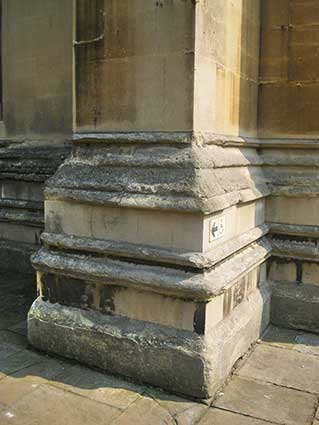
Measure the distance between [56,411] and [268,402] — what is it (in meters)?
1.50

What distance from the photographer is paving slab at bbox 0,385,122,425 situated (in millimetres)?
3121

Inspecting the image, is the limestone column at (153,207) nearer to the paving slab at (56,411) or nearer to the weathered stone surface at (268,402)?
the weathered stone surface at (268,402)

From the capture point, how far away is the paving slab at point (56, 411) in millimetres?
3121

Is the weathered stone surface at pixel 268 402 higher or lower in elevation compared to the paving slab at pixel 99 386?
lower

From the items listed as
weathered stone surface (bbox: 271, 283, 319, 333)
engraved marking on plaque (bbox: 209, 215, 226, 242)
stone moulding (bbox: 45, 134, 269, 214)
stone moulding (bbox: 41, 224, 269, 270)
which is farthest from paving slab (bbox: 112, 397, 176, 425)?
weathered stone surface (bbox: 271, 283, 319, 333)

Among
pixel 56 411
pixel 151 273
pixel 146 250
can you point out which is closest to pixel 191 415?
pixel 56 411

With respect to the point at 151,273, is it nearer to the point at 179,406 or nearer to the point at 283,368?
the point at 179,406

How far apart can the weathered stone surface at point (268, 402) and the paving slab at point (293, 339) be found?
31.2 inches

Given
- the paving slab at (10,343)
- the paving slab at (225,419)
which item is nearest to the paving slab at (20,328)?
the paving slab at (10,343)

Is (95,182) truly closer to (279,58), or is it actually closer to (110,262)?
(110,262)

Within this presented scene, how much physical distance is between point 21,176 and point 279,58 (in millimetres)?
3597

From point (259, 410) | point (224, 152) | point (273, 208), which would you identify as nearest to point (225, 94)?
point (224, 152)

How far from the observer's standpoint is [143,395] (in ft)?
11.4

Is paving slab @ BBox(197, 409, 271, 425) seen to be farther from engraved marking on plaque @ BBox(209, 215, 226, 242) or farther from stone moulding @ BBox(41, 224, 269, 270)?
engraved marking on plaque @ BBox(209, 215, 226, 242)
